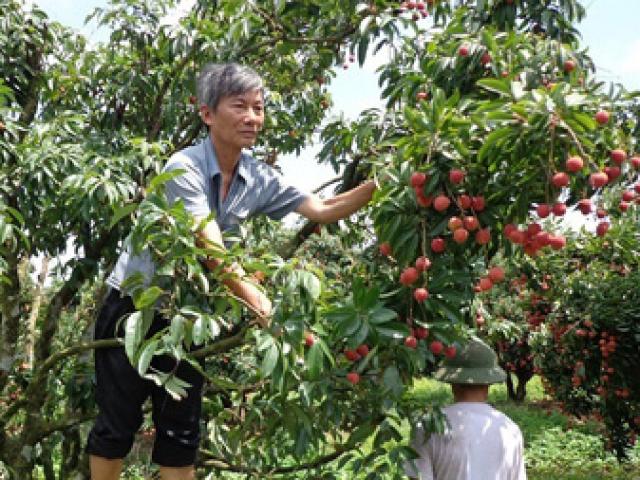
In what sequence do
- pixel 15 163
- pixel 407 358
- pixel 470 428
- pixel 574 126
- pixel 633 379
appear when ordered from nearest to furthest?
pixel 574 126
pixel 407 358
pixel 470 428
pixel 15 163
pixel 633 379

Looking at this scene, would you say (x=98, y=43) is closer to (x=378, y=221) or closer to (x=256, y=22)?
(x=256, y=22)

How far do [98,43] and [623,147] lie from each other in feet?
12.4

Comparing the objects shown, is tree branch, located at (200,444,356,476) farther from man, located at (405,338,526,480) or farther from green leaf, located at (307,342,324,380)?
green leaf, located at (307,342,324,380)

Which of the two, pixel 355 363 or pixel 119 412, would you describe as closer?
pixel 355 363

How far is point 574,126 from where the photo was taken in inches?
61.7

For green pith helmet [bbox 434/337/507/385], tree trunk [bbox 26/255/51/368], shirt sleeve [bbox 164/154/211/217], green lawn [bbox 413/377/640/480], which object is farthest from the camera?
green lawn [bbox 413/377/640/480]

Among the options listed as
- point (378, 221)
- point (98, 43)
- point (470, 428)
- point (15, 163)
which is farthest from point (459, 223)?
point (98, 43)

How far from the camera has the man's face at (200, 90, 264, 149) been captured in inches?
85.1

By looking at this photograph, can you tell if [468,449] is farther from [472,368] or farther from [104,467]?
[104,467]

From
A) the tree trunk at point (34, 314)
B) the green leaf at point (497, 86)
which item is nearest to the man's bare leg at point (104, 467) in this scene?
the green leaf at point (497, 86)

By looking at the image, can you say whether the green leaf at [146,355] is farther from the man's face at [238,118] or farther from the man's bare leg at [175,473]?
the man's bare leg at [175,473]

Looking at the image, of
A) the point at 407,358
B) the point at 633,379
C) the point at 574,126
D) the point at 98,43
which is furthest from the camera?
the point at 633,379

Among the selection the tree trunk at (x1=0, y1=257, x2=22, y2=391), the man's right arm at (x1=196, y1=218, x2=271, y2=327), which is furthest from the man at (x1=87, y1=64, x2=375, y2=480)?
the tree trunk at (x1=0, y1=257, x2=22, y2=391)

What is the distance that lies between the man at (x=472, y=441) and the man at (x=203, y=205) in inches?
26.1
